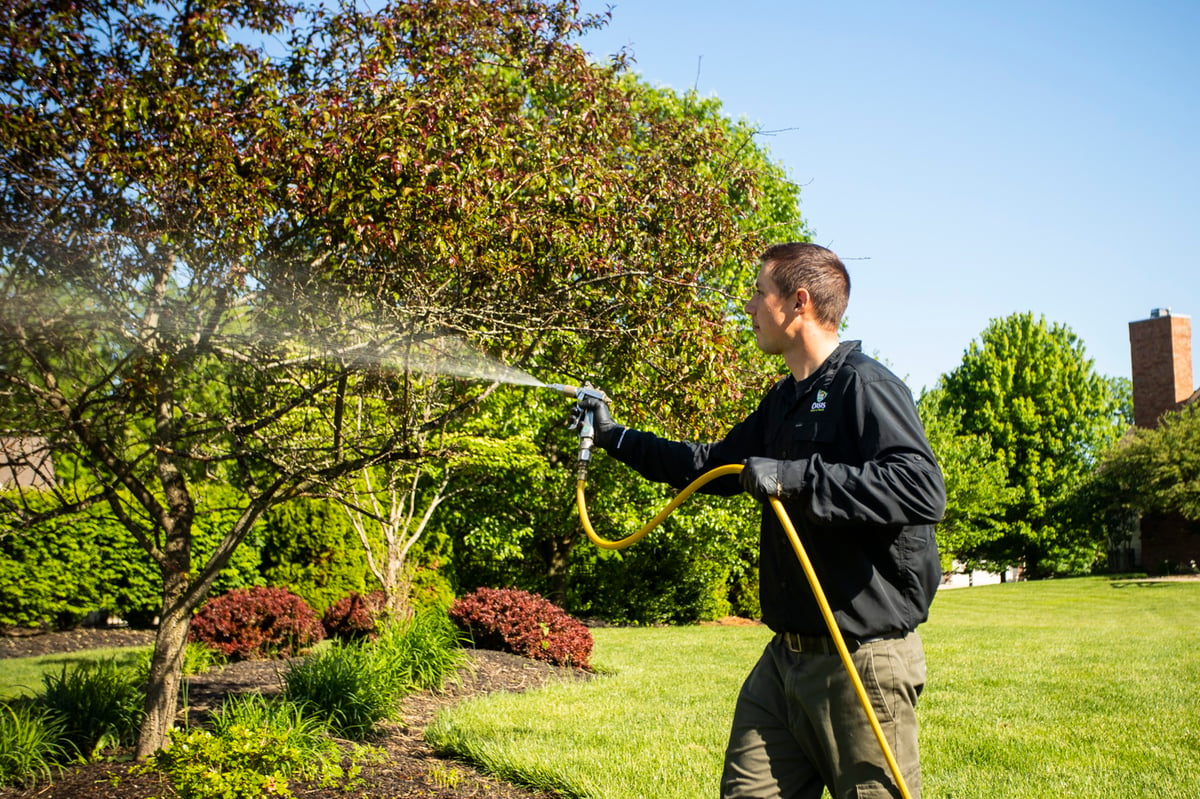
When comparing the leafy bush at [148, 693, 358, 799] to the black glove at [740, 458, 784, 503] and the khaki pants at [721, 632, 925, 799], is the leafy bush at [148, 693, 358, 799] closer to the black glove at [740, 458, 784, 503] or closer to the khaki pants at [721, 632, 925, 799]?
the khaki pants at [721, 632, 925, 799]

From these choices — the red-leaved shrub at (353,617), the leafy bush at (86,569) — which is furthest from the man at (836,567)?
the leafy bush at (86,569)

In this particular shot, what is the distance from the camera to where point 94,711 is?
5.96 m

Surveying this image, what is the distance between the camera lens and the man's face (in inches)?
123

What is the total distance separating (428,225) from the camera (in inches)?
165

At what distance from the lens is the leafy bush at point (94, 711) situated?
5.79 meters

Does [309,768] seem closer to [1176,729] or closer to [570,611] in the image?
[1176,729]

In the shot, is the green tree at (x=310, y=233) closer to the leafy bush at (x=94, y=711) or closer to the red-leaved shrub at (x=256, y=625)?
the leafy bush at (x=94, y=711)

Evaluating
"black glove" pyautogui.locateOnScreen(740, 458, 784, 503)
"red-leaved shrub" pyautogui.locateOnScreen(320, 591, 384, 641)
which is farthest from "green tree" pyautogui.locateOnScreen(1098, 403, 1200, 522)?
"black glove" pyautogui.locateOnScreen(740, 458, 784, 503)

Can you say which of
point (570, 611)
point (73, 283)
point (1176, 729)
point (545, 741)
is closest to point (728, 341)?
point (545, 741)

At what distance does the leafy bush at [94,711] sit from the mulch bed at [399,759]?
1.17ft

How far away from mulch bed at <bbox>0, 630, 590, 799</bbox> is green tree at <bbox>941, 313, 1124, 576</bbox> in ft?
103

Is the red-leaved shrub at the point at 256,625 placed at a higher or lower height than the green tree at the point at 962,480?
lower

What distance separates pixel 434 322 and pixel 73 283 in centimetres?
154

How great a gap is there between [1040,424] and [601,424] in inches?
1467
